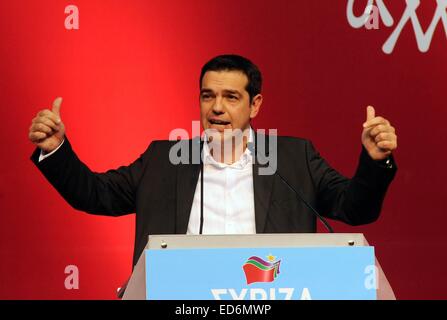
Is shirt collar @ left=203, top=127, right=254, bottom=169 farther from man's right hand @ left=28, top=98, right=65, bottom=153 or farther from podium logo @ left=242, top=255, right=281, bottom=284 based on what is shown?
podium logo @ left=242, top=255, right=281, bottom=284

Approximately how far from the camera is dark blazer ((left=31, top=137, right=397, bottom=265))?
2.54m

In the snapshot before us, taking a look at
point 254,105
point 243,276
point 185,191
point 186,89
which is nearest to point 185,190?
point 185,191

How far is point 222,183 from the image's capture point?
2742 mm

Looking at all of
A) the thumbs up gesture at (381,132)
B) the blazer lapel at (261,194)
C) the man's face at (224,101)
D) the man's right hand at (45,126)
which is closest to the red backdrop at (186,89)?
the man's face at (224,101)

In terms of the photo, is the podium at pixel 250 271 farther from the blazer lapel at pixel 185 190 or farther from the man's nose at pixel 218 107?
the man's nose at pixel 218 107

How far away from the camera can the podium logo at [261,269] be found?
181cm

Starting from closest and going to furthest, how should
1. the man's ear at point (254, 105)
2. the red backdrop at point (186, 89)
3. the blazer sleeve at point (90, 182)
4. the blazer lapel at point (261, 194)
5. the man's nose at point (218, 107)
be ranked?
1. the blazer sleeve at point (90, 182)
2. the blazer lapel at point (261, 194)
3. the man's nose at point (218, 107)
4. the man's ear at point (254, 105)
5. the red backdrop at point (186, 89)

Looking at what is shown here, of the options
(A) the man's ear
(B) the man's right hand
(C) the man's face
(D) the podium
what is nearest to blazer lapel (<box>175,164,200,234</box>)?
(C) the man's face

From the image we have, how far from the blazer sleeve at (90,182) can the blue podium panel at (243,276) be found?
75cm

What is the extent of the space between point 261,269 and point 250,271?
0.8 inches

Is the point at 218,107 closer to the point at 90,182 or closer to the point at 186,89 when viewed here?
the point at 90,182

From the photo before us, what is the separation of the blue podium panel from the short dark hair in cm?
106
